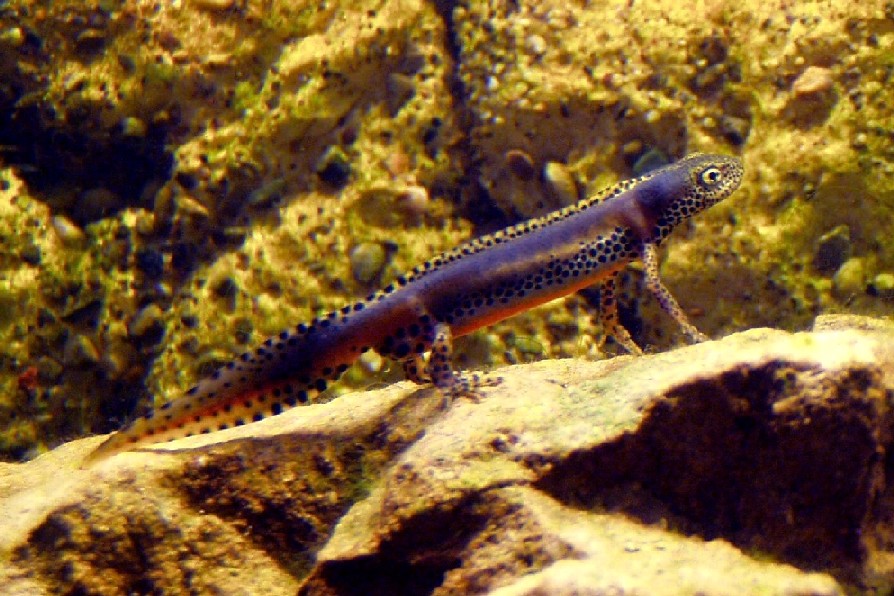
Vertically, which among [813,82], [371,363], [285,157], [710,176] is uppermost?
[285,157]

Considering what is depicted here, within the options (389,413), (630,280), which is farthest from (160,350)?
(630,280)

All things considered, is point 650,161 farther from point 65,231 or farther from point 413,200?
point 65,231

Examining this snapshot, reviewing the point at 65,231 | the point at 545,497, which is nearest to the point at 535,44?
the point at 65,231

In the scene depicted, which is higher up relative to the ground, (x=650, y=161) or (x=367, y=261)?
(x=650, y=161)

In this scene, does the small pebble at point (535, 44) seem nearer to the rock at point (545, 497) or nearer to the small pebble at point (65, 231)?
the rock at point (545, 497)

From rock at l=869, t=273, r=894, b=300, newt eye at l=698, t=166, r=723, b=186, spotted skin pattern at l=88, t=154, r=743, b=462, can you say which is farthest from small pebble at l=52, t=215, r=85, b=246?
rock at l=869, t=273, r=894, b=300

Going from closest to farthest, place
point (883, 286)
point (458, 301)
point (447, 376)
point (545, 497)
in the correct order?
1. point (545, 497)
2. point (447, 376)
3. point (458, 301)
4. point (883, 286)
